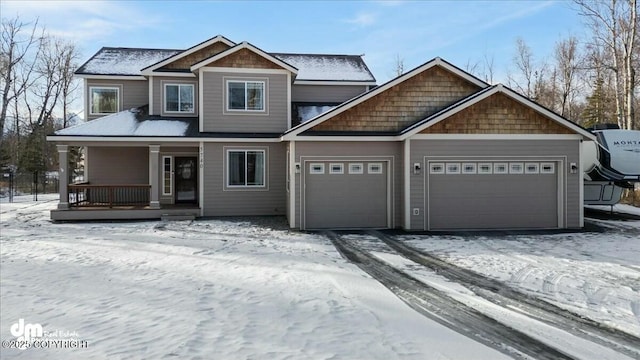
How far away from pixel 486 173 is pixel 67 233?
40.4 feet

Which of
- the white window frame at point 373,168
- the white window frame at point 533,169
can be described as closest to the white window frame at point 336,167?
the white window frame at point 373,168

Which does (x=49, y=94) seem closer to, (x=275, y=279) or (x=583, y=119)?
(x=275, y=279)

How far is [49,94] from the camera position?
37.9m

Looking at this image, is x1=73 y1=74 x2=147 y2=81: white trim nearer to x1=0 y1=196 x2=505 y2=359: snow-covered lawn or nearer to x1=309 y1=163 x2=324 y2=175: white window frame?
x1=0 y1=196 x2=505 y2=359: snow-covered lawn

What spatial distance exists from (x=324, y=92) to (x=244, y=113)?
15.7 ft

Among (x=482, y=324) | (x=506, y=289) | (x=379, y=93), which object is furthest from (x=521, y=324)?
(x=379, y=93)

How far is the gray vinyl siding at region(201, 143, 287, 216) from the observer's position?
1498 cm

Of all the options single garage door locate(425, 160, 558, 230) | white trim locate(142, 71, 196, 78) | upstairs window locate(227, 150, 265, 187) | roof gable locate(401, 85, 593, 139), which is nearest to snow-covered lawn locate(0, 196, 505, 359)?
single garage door locate(425, 160, 558, 230)

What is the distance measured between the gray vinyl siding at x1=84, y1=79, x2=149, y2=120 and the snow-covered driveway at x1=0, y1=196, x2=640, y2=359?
762 centimetres

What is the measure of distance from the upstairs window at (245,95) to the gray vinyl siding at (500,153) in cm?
613

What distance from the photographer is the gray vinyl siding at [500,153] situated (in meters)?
12.5

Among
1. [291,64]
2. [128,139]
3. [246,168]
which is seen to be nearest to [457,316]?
[246,168]

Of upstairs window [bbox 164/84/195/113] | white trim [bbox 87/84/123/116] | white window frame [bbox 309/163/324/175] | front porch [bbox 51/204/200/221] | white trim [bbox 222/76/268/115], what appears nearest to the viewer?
white window frame [bbox 309/163/324/175]

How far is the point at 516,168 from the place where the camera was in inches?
502
